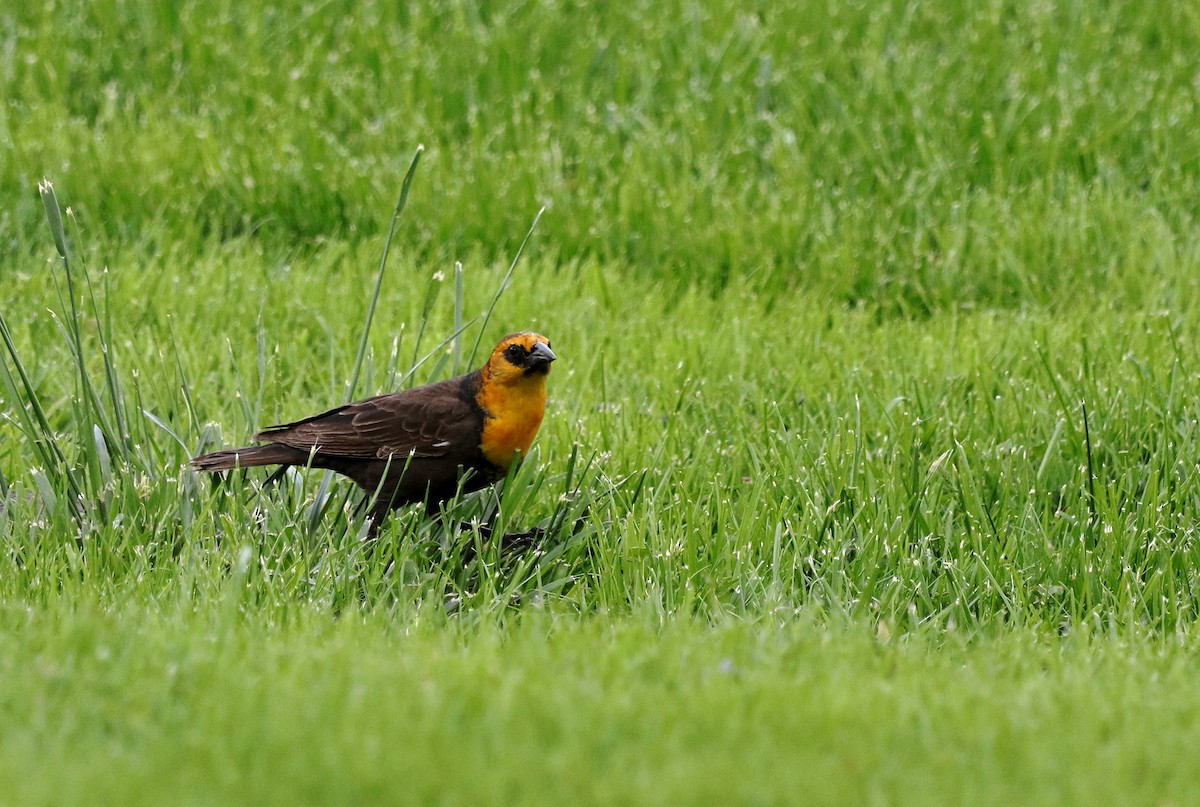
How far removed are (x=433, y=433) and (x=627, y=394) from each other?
58.8 inches

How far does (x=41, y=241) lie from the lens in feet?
25.6

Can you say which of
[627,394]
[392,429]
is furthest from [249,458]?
[627,394]

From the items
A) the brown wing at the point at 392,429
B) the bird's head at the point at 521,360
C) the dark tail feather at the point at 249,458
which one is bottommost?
the dark tail feather at the point at 249,458

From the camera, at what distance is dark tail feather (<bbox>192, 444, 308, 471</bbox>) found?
199 inches

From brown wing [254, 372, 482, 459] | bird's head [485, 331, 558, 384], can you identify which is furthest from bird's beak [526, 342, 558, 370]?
brown wing [254, 372, 482, 459]

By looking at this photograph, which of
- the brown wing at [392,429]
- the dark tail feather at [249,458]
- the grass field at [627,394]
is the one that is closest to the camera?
the grass field at [627,394]

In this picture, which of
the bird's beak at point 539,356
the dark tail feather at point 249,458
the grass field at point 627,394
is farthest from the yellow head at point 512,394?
the dark tail feather at point 249,458

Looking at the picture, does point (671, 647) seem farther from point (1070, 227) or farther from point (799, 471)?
point (1070, 227)

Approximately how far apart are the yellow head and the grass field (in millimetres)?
173

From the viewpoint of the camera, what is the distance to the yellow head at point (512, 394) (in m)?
5.24

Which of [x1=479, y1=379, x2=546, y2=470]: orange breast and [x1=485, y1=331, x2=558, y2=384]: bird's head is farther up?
[x1=485, y1=331, x2=558, y2=384]: bird's head

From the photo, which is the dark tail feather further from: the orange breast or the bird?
the orange breast

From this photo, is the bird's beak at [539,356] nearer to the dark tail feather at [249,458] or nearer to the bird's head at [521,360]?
the bird's head at [521,360]

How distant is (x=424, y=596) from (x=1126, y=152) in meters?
5.73
